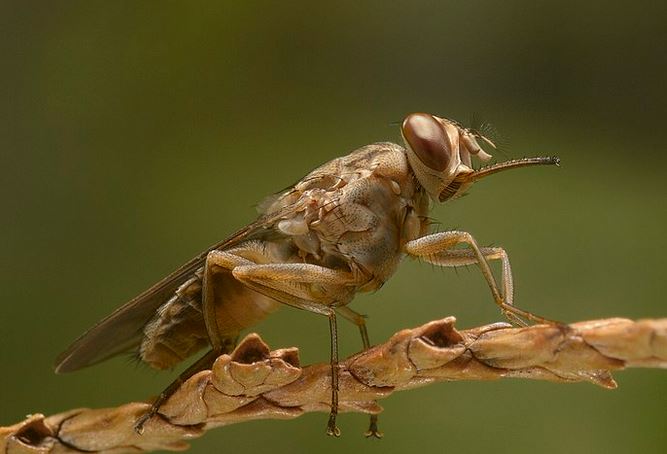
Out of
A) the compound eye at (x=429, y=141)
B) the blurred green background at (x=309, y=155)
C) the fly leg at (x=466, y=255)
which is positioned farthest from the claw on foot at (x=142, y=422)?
the blurred green background at (x=309, y=155)

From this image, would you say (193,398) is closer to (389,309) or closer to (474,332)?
(474,332)

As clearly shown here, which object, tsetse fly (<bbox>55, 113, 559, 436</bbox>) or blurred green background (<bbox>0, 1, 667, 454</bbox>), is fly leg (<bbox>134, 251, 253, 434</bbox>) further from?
blurred green background (<bbox>0, 1, 667, 454</bbox>)

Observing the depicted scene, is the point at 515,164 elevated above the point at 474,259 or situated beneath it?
elevated above

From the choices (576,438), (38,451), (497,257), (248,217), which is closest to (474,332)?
(497,257)

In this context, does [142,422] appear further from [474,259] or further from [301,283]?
[474,259]

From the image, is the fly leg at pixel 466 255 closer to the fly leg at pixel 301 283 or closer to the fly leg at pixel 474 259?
the fly leg at pixel 474 259

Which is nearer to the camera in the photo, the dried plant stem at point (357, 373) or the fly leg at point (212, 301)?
the dried plant stem at point (357, 373)

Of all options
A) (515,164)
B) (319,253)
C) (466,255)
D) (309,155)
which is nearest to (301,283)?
(319,253)
